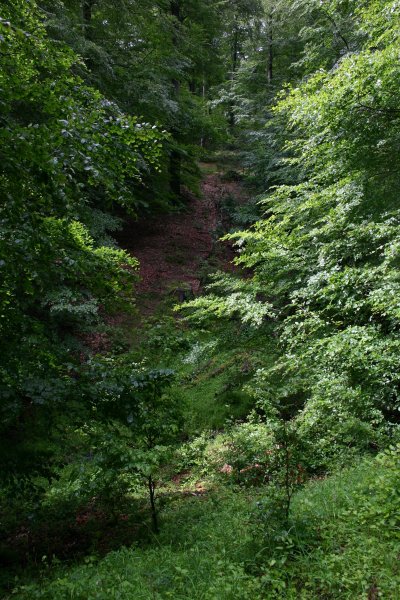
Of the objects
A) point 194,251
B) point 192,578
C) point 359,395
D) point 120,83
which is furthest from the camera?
point 194,251

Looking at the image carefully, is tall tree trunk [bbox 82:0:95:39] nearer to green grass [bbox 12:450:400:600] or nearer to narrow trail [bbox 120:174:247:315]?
narrow trail [bbox 120:174:247:315]

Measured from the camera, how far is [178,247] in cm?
1764

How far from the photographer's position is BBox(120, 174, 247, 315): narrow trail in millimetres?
14602

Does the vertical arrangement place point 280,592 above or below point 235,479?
above

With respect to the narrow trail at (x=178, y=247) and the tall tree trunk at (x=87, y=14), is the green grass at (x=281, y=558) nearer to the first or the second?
the narrow trail at (x=178, y=247)

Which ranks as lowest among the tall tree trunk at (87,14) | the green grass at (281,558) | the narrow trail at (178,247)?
the green grass at (281,558)

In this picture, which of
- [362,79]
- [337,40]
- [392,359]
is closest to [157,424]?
[392,359]

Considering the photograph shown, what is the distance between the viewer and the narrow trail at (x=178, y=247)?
1460 cm

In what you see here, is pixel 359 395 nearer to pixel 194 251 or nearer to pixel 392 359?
pixel 392 359

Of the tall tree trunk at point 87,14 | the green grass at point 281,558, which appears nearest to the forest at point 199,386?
the green grass at point 281,558

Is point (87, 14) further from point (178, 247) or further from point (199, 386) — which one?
point (199, 386)

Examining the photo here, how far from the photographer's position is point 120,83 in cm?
1361

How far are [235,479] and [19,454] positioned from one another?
10.7 feet

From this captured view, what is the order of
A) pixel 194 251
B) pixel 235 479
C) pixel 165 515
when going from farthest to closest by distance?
pixel 194 251 < pixel 235 479 < pixel 165 515
